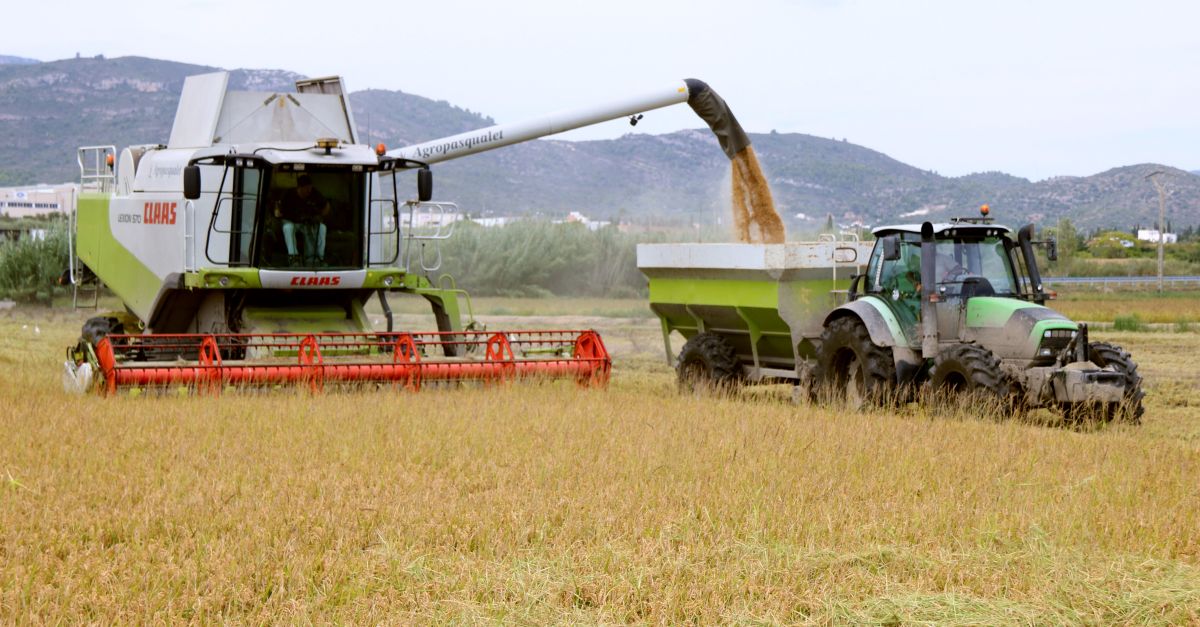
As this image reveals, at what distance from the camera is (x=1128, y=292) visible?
3806cm

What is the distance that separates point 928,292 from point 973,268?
53 cm

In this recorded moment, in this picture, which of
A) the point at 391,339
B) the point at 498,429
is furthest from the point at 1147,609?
the point at 391,339

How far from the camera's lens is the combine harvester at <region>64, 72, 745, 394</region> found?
12.0 meters

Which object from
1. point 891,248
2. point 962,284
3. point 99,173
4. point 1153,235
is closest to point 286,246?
point 99,173

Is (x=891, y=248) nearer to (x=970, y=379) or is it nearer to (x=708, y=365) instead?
(x=970, y=379)

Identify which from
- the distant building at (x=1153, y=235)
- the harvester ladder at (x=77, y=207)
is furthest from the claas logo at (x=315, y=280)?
the distant building at (x=1153, y=235)

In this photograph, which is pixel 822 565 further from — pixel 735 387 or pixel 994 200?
pixel 994 200

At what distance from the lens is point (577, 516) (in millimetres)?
6320

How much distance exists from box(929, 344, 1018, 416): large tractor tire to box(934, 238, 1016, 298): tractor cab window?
68cm

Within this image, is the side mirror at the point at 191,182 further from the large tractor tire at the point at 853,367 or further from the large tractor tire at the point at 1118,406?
the large tractor tire at the point at 1118,406

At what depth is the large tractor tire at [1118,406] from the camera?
33.4 feet

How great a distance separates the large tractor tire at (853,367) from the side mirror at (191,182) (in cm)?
543

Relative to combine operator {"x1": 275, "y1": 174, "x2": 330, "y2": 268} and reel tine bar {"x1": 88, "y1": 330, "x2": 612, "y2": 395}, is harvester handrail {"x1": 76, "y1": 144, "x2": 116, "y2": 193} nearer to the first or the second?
reel tine bar {"x1": 88, "y1": 330, "x2": 612, "y2": 395}

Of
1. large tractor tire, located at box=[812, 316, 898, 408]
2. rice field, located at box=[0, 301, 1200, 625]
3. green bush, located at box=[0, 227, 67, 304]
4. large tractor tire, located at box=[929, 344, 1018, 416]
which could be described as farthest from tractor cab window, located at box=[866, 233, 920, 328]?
green bush, located at box=[0, 227, 67, 304]
